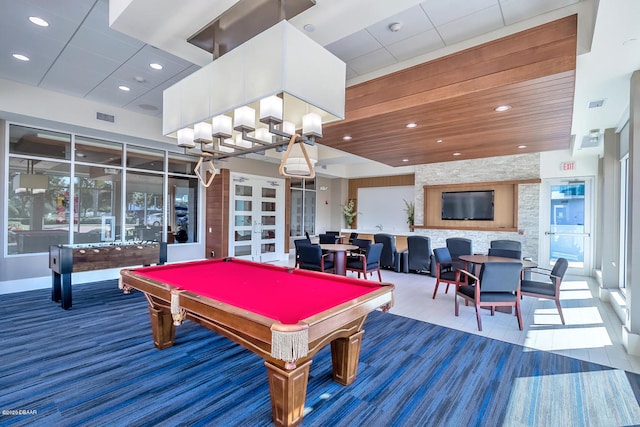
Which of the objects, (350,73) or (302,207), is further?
(302,207)

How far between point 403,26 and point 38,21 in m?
4.00

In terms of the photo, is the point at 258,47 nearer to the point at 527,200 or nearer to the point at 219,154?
the point at 219,154

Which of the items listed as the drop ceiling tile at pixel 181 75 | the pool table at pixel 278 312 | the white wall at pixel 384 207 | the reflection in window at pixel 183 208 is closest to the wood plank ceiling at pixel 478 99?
the drop ceiling tile at pixel 181 75

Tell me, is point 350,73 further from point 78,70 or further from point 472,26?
point 78,70

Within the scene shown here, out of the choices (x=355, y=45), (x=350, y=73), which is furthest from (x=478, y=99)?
(x=350, y=73)

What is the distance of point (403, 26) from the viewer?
325cm

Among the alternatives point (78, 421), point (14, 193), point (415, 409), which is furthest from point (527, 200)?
point (14, 193)

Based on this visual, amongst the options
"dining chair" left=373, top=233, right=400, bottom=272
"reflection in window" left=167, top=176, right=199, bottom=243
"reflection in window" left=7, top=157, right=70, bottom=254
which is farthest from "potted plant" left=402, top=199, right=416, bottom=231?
"reflection in window" left=7, top=157, right=70, bottom=254

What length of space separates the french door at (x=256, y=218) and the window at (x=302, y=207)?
1219mm

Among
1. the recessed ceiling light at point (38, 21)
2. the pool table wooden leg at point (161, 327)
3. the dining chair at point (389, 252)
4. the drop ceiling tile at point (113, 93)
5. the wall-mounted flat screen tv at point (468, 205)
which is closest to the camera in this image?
the pool table wooden leg at point (161, 327)

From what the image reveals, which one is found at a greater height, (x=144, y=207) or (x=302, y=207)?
(x=302, y=207)

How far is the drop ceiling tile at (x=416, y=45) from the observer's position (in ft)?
11.3

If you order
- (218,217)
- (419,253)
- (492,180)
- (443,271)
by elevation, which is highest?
(492,180)

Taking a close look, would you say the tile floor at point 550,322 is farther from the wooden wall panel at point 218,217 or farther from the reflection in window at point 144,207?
the reflection in window at point 144,207
